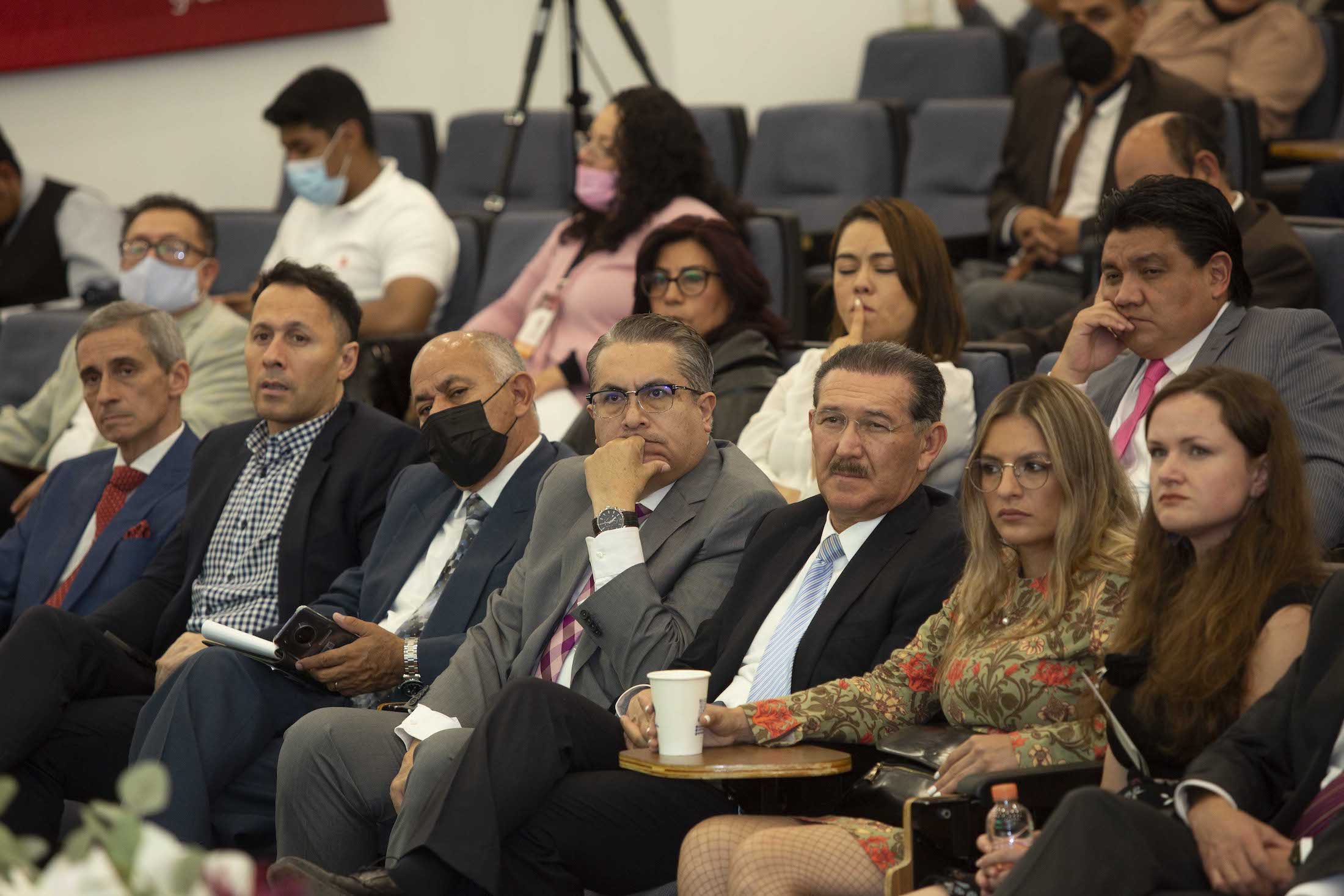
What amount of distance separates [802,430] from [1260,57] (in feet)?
9.25

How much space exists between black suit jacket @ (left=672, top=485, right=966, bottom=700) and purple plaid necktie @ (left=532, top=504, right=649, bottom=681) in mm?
240

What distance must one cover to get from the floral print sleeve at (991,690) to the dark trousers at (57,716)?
155 cm

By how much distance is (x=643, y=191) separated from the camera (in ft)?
15.7

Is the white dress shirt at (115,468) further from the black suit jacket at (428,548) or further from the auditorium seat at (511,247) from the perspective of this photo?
the auditorium seat at (511,247)

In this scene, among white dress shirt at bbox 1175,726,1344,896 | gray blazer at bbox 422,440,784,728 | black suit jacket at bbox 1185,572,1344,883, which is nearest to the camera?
white dress shirt at bbox 1175,726,1344,896

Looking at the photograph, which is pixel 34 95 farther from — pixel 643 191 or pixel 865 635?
pixel 865 635

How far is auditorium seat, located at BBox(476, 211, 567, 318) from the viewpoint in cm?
520

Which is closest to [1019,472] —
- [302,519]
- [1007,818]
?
[1007,818]

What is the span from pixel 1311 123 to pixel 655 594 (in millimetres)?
3867

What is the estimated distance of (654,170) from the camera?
15.7 feet

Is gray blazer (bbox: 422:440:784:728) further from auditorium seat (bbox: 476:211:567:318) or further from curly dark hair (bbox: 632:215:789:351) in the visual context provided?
auditorium seat (bbox: 476:211:567:318)

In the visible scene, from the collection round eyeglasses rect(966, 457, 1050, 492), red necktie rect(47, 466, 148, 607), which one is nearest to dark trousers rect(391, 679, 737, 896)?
round eyeglasses rect(966, 457, 1050, 492)

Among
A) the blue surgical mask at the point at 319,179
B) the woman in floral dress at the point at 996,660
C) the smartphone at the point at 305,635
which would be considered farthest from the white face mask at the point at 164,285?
the woman in floral dress at the point at 996,660

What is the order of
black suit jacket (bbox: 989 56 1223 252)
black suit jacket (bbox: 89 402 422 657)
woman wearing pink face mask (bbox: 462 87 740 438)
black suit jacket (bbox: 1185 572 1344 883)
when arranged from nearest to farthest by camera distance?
black suit jacket (bbox: 1185 572 1344 883)
black suit jacket (bbox: 89 402 422 657)
woman wearing pink face mask (bbox: 462 87 740 438)
black suit jacket (bbox: 989 56 1223 252)
